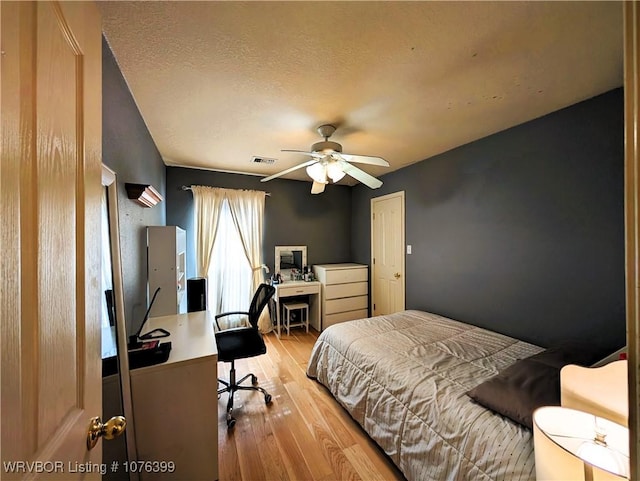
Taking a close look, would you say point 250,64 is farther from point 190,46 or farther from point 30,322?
point 30,322

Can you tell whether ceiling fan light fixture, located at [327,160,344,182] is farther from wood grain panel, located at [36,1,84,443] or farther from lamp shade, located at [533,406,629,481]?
lamp shade, located at [533,406,629,481]

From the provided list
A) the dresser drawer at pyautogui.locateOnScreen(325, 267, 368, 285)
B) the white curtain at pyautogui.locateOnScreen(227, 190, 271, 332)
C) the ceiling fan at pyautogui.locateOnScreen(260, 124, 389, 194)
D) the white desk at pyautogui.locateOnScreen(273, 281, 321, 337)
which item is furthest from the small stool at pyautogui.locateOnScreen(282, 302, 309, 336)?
the ceiling fan at pyautogui.locateOnScreen(260, 124, 389, 194)

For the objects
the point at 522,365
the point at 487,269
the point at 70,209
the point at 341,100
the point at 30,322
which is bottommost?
the point at 522,365

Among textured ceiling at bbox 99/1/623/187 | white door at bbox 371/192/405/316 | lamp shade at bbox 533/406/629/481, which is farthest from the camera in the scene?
white door at bbox 371/192/405/316

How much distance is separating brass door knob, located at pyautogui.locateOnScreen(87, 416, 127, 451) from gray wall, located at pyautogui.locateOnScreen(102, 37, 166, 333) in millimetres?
1086

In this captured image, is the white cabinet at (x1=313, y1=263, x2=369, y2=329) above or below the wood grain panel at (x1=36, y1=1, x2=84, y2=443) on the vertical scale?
below

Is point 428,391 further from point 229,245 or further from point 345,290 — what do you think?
point 229,245

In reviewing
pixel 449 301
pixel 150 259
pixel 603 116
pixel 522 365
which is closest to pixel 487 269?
pixel 449 301

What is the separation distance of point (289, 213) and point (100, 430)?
3591 mm

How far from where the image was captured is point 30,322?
0.44 meters

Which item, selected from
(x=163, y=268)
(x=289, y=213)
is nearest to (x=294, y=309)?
(x=289, y=213)

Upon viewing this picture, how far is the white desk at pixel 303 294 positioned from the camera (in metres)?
3.64

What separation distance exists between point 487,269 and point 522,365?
1.21m

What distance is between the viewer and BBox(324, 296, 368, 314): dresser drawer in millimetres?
3820
